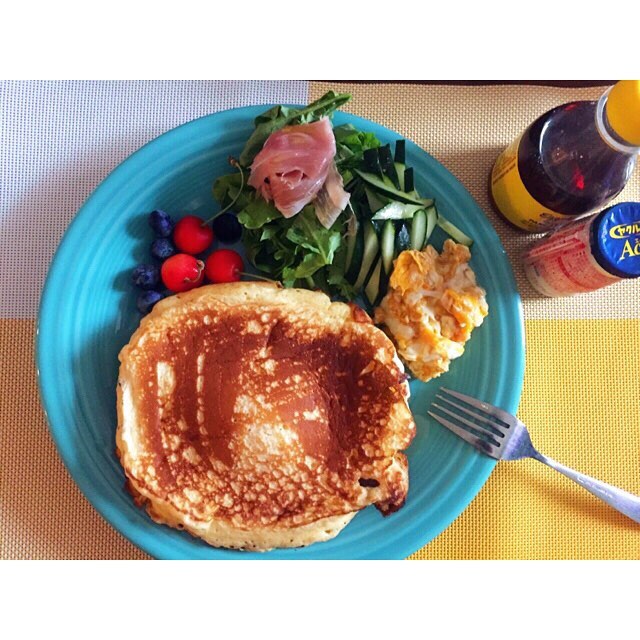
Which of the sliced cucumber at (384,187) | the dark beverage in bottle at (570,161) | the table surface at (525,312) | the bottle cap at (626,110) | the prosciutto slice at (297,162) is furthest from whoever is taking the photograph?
the table surface at (525,312)

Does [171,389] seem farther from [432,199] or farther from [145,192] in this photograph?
[432,199]

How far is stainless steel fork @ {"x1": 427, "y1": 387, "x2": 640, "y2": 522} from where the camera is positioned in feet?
5.52

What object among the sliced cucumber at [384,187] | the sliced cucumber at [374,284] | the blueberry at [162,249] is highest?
the sliced cucumber at [384,187]

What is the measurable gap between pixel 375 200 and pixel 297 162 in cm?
26

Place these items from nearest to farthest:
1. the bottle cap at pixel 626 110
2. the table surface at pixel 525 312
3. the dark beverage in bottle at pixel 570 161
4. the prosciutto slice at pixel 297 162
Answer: the bottle cap at pixel 626 110
the dark beverage in bottle at pixel 570 161
the prosciutto slice at pixel 297 162
the table surface at pixel 525 312

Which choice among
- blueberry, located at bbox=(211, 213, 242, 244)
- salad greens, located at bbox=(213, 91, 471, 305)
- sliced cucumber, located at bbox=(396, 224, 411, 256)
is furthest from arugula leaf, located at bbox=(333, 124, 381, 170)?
blueberry, located at bbox=(211, 213, 242, 244)

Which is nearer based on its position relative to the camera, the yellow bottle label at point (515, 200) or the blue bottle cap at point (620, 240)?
the blue bottle cap at point (620, 240)

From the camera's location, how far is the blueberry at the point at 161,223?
164cm

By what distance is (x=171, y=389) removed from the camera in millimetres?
1582

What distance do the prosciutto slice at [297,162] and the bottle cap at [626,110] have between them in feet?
2.14

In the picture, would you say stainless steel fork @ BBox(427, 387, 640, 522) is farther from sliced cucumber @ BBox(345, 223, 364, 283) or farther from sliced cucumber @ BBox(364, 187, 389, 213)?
sliced cucumber @ BBox(364, 187, 389, 213)

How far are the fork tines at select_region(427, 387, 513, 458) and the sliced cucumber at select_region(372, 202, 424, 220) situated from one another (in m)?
0.52

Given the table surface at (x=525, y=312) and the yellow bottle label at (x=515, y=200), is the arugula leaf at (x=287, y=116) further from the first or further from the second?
the yellow bottle label at (x=515, y=200)

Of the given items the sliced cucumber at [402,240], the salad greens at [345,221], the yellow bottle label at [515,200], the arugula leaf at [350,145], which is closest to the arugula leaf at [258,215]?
the salad greens at [345,221]
